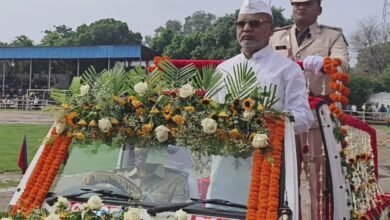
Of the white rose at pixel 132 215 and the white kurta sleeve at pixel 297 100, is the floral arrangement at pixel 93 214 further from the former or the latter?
the white kurta sleeve at pixel 297 100

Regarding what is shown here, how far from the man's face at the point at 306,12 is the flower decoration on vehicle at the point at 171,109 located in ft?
4.35

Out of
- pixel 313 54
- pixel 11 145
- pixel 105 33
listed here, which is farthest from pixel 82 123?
pixel 105 33

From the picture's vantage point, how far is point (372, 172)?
5367mm

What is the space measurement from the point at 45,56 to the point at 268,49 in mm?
47891

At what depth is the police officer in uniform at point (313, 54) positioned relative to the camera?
4328 mm

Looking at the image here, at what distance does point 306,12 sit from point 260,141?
1.92 metres

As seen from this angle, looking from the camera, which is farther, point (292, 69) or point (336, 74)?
point (336, 74)

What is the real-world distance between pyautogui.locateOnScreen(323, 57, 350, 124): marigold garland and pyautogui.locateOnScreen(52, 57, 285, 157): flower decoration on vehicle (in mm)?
681

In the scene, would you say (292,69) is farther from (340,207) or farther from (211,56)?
(211,56)

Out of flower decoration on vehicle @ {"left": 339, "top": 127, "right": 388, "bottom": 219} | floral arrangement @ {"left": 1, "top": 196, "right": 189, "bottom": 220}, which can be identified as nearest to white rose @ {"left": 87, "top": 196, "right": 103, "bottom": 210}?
floral arrangement @ {"left": 1, "top": 196, "right": 189, "bottom": 220}

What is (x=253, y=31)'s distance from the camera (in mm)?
3994

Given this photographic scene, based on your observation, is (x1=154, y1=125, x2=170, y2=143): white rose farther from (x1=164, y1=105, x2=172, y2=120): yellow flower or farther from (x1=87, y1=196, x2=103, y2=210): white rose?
(x1=87, y1=196, x2=103, y2=210): white rose

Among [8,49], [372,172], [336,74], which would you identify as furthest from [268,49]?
[8,49]

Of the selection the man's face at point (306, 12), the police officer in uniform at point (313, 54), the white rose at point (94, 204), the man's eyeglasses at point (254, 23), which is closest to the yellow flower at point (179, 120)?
the white rose at point (94, 204)
